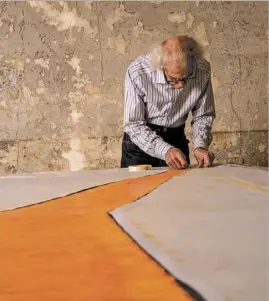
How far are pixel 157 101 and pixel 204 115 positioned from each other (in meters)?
0.32

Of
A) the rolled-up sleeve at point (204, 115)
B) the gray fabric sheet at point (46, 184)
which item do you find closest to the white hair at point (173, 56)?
the rolled-up sleeve at point (204, 115)

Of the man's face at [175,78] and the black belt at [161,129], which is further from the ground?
the man's face at [175,78]

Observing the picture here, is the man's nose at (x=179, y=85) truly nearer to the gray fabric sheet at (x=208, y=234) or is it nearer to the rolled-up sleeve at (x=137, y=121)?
the rolled-up sleeve at (x=137, y=121)

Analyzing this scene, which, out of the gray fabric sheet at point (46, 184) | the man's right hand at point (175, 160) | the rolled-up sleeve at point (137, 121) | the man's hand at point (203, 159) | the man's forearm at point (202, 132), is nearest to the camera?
the gray fabric sheet at point (46, 184)

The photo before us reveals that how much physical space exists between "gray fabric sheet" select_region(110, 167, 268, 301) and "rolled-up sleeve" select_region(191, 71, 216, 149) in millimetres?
1090

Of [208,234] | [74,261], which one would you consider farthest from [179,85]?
[74,261]

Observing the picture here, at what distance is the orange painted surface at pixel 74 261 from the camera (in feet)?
2.39

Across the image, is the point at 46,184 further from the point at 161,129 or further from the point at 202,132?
the point at 202,132

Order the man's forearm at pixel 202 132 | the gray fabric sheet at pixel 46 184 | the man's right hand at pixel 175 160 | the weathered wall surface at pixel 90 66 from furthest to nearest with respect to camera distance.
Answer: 1. the weathered wall surface at pixel 90 66
2. the man's forearm at pixel 202 132
3. the man's right hand at pixel 175 160
4. the gray fabric sheet at pixel 46 184

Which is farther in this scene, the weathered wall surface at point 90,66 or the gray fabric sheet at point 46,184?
the weathered wall surface at point 90,66

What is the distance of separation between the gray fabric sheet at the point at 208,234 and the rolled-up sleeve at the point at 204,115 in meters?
1.09

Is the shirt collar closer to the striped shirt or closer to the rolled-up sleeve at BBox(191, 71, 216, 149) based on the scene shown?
the striped shirt

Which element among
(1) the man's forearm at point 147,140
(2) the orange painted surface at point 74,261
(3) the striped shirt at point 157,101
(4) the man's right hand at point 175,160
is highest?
(3) the striped shirt at point 157,101

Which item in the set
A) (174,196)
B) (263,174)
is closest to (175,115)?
(263,174)
